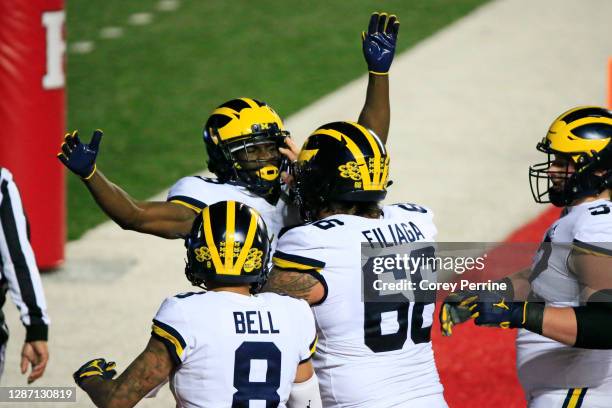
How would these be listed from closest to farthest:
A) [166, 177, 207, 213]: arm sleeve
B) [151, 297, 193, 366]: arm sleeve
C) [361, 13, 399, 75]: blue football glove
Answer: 1. [151, 297, 193, 366]: arm sleeve
2. [166, 177, 207, 213]: arm sleeve
3. [361, 13, 399, 75]: blue football glove

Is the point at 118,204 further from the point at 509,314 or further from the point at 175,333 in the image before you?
the point at 509,314

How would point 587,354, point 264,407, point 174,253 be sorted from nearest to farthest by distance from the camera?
point 264,407
point 587,354
point 174,253

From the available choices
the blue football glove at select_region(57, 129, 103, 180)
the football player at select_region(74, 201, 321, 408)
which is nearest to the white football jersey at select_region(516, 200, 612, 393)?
the football player at select_region(74, 201, 321, 408)

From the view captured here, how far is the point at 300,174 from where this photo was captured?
4.40 m

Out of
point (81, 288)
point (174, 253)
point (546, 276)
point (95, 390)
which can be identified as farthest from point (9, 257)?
point (174, 253)

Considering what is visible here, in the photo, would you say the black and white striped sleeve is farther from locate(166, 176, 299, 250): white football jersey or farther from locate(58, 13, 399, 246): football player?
locate(166, 176, 299, 250): white football jersey

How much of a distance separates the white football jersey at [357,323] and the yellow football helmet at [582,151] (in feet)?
2.44

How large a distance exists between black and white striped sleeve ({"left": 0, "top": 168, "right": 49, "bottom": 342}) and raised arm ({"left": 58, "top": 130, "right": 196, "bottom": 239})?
0.39 m

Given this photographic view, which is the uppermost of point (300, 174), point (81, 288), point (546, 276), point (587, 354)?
point (300, 174)

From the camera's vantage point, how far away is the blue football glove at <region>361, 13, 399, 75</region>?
5340 millimetres

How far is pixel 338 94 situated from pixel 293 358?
28.4 feet

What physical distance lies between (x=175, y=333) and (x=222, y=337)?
163mm

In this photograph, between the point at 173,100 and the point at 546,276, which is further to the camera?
the point at 173,100

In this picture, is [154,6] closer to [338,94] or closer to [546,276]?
[338,94]
